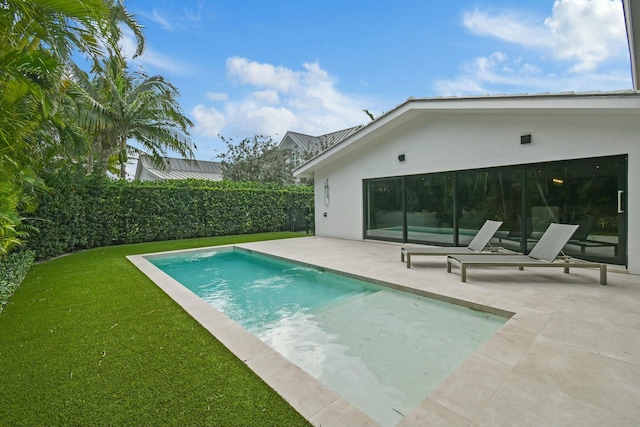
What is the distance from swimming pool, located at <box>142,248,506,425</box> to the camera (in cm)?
312

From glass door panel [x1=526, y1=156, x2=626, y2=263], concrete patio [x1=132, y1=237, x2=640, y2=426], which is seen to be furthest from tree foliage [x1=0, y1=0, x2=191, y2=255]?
glass door panel [x1=526, y1=156, x2=626, y2=263]

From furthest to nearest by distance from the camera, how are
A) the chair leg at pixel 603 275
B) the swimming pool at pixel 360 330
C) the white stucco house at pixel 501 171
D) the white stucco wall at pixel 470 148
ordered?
1. the white stucco house at pixel 501 171
2. the white stucco wall at pixel 470 148
3. the chair leg at pixel 603 275
4. the swimming pool at pixel 360 330

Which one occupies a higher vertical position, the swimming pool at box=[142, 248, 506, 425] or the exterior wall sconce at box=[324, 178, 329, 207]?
the exterior wall sconce at box=[324, 178, 329, 207]

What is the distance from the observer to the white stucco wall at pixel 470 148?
257 inches

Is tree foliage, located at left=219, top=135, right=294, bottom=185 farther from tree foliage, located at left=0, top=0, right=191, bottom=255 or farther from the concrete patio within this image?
the concrete patio

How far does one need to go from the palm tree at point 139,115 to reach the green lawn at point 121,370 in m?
12.9

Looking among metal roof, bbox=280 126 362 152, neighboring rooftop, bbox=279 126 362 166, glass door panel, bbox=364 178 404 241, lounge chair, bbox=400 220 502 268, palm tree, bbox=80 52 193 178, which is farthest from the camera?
metal roof, bbox=280 126 362 152

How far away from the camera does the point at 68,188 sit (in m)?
10.5

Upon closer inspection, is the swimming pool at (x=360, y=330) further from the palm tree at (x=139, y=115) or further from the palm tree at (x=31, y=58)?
the palm tree at (x=139, y=115)

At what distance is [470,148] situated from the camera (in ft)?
30.4

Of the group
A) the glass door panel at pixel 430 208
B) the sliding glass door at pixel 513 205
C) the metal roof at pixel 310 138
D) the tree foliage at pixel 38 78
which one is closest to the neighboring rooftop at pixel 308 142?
the metal roof at pixel 310 138

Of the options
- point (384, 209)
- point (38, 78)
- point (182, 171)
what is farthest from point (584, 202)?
point (182, 171)

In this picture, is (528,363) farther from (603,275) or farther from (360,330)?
(603,275)

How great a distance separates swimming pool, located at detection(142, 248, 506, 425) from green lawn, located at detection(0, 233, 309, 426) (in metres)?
0.90
